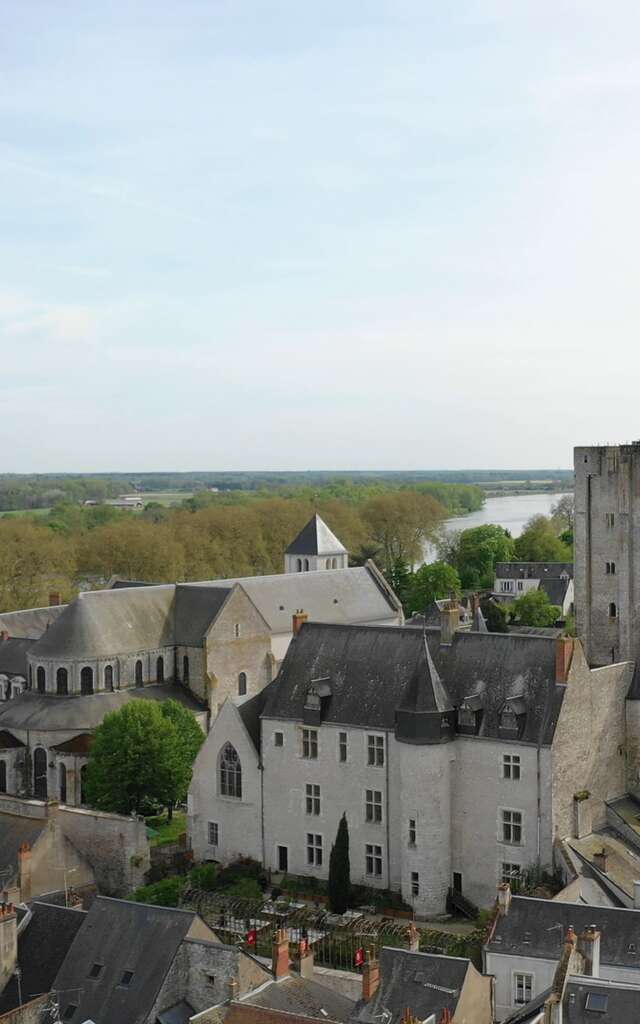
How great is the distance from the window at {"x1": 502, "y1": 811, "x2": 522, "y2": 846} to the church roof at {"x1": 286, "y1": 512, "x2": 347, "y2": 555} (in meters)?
45.9

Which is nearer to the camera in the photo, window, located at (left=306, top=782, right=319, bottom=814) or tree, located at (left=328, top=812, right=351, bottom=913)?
tree, located at (left=328, top=812, right=351, bottom=913)

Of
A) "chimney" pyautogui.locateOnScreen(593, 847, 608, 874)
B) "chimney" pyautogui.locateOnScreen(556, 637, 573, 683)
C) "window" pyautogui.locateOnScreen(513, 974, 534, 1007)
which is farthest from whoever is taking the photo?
"chimney" pyautogui.locateOnScreen(556, 637, 573, 683)

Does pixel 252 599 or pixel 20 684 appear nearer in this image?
pixel 20 684

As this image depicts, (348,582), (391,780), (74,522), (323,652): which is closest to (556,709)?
(391,780)

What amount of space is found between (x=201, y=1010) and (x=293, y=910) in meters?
12.6

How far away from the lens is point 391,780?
45.0 meters

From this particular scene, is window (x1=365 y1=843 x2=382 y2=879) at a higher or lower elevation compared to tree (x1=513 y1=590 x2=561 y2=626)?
lower

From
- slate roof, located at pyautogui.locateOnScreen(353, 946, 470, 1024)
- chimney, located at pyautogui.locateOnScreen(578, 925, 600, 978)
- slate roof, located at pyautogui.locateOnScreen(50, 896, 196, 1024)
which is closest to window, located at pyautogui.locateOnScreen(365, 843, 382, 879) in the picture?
slate roof, located at pyautogui.locateOnScreen(50, 896, 196, 1024)

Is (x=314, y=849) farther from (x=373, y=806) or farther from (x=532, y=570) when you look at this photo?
(x=532, y=570)

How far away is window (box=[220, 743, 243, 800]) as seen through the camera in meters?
→ 48.5

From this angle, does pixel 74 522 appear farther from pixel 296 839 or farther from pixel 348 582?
pixel 296 839

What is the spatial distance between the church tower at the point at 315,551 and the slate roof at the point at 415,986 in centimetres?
5892

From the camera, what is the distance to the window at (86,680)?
61.4 meters

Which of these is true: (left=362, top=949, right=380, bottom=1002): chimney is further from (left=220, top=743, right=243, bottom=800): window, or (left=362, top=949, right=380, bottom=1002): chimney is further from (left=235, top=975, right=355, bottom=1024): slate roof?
(left=220, top=743, right=243, bottom=800): window
